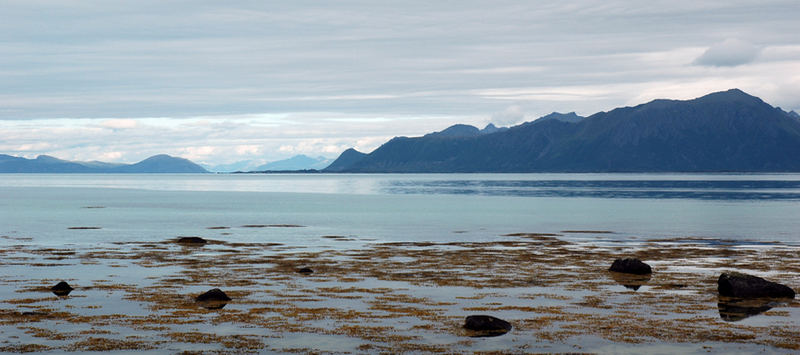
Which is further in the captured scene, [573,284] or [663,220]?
[663,220]

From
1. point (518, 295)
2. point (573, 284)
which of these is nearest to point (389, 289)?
point (518, 295)

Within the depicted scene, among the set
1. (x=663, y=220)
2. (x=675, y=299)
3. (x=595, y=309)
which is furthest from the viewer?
(x=663, y=220)

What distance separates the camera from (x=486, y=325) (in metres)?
26.8

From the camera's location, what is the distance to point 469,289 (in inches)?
1449

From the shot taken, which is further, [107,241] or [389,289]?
[107,241]

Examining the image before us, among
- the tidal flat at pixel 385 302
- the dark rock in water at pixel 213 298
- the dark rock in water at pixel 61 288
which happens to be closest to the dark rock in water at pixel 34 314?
the tidal flat at pixel 385 302

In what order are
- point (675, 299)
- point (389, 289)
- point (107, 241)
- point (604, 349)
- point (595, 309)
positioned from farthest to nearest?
1. point (107, 241)
2. point (389, 289)
3. point (675, 299)
4. point (595, 309)
5. point (604, 349)

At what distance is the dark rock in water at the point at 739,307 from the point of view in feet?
97.7

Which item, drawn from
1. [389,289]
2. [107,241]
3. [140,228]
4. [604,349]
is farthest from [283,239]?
[604,349]

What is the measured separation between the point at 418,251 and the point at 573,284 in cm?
1967

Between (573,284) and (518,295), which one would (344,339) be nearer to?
(518,295)

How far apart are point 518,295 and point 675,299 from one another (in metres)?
6.55

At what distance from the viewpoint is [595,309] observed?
31.3m

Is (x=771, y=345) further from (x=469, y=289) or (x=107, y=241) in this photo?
(x=107, y=241)
